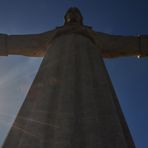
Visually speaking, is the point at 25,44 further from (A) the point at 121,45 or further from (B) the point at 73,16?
(A) the point at 121,45

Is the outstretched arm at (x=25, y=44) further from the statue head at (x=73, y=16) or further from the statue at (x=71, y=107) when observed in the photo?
the statue at (x=71, y=107)

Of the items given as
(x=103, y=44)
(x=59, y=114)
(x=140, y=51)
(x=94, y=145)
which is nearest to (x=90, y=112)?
(x=59, y=114)

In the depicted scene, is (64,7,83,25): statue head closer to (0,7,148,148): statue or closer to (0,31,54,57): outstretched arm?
(0,31,54,57): outstretched arm

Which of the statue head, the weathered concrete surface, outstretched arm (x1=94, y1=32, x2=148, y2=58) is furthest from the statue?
outstretched arm (x1=94, y1=32, x2=148, y2=58)

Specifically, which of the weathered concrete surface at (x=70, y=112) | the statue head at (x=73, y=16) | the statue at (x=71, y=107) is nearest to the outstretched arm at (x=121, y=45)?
the statue head at (x=73, y=16)

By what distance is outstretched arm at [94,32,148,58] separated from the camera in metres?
9.38

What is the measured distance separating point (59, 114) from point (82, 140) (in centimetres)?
61

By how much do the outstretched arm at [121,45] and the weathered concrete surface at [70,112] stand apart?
9.17ft

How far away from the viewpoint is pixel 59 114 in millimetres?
4711

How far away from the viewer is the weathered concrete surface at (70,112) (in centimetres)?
427

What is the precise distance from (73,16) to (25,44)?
143 cm

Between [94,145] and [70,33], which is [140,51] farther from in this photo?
[94,145]

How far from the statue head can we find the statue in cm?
117

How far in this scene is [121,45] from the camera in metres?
9.79
